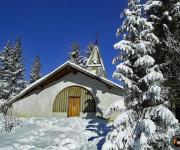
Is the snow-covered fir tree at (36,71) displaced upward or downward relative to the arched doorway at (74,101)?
upward

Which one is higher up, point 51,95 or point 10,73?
point 10,73

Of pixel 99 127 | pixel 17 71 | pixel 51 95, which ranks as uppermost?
pixel 17 71

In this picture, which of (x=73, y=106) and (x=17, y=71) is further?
(x=17, y=71)

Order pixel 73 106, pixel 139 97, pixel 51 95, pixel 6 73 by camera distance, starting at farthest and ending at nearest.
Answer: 1. pixel 6 73
2. pixel 51 95
3. pixel 73 106
4. pixel 139 97

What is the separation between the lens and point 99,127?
23906 millimetres

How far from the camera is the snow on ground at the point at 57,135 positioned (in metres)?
19.3

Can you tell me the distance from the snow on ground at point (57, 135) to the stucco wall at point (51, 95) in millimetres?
2854

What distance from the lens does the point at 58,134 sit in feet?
71.2

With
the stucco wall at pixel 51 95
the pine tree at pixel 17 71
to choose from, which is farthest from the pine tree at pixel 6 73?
the stucco wall at pixel 51 95

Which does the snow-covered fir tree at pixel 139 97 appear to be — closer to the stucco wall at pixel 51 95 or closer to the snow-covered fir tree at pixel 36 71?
the stucco wall at pixel 51 95

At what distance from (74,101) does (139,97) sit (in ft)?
41.4

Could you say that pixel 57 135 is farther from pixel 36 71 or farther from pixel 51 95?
pixel 36 71

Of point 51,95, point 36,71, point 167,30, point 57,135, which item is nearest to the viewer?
point 167,30

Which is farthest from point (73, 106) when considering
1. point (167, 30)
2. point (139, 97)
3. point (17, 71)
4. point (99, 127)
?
point (17, 71)
